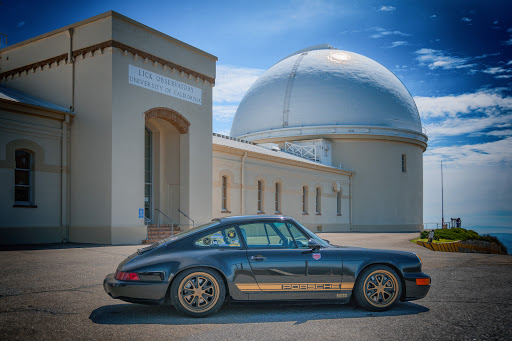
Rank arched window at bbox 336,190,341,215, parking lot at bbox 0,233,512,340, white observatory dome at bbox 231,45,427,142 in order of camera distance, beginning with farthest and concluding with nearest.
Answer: white observatory dome at bbox 231,45,427,142 < arched window at bbox 336,190,341,215 < parking lot at bbox 0,233,512,340

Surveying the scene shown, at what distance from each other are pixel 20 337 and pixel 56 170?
1394 centimetres

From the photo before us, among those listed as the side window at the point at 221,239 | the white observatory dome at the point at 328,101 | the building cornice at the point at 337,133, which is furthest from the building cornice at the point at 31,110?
the white observatory dome at the point at 328,101

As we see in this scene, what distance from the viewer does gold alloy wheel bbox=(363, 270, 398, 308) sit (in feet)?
20.8

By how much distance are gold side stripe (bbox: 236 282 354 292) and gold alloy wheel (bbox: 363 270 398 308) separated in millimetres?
252

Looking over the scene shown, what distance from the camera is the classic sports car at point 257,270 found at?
582 cm

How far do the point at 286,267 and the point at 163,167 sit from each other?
16.0 metres

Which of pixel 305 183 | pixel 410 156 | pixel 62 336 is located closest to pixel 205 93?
pixel 305 183

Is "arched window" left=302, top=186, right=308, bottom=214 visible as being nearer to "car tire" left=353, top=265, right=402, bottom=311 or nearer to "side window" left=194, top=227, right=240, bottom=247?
"car tire" left=353, top=265, right=402, bottom=311

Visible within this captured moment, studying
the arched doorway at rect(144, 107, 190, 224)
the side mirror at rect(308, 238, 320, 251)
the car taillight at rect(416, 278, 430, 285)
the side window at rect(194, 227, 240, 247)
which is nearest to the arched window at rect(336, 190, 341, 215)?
the arched doorway at rect(144, 107, 190, 224)

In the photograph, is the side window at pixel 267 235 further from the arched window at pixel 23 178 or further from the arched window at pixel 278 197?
the arched window at pixel 278 197

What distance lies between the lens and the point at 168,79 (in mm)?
19812

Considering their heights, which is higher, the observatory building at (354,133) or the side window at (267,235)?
the observatory building at (354,133)

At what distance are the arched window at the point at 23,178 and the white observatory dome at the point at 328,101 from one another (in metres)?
24.2

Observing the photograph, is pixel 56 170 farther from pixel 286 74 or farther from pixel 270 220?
pixel 286 74
